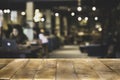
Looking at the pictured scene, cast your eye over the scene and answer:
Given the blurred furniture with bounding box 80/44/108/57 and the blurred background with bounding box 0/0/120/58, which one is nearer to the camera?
the blurred background with bounding box 0/0/120/58

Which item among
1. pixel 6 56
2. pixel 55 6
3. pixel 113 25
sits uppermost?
pixel 55 6

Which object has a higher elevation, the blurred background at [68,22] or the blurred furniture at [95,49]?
the blurred background at [68,22]

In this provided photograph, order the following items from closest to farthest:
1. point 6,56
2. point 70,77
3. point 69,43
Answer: point 70,77 < point 6,56 < point 69,43

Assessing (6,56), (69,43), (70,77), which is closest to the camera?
(70,77)

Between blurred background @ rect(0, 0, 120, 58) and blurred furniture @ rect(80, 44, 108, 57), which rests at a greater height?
blurred background @ rect(0, 0, 120, 58)

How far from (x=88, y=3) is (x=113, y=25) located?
1022 mm

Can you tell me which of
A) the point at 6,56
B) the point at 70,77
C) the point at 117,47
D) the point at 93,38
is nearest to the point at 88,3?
the point at 93,38

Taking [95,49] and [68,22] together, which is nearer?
[68,22]

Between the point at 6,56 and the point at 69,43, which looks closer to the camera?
the point at 6,56

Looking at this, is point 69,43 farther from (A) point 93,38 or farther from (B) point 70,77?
(B) point 70,77

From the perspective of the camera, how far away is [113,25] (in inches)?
286

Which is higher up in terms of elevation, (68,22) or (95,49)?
(68,22)

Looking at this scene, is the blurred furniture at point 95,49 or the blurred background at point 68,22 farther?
the blurred furniture at point 95,49

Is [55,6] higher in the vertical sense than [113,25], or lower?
higher
